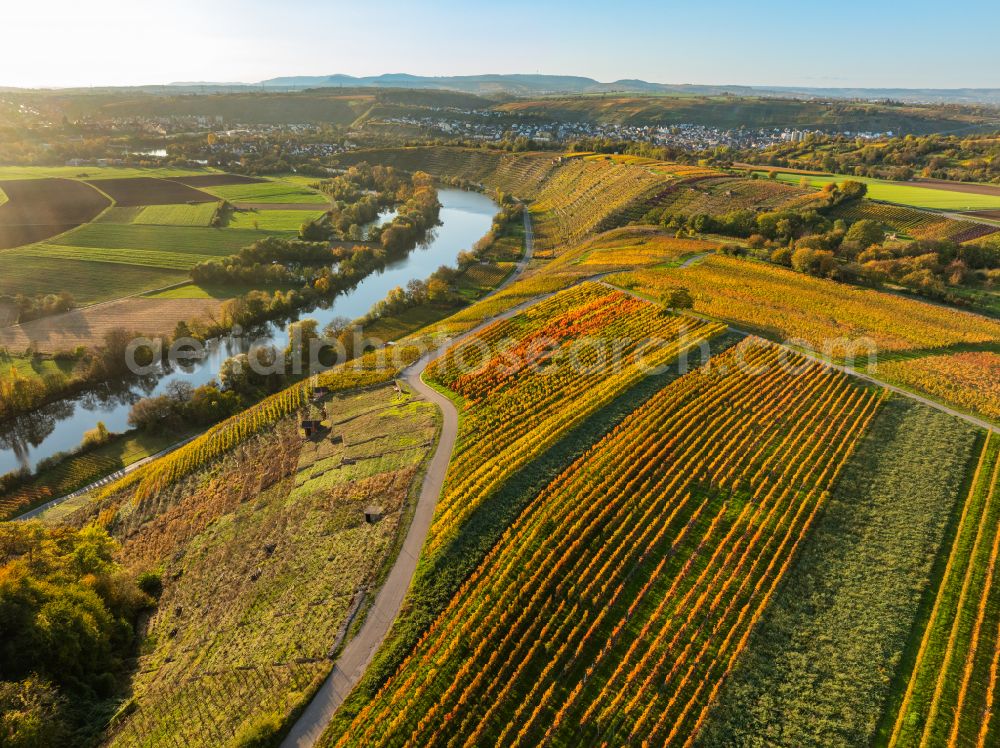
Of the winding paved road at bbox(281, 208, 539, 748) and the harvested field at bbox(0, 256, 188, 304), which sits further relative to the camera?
the harvested field at bbox(0, 256, 188, 304)

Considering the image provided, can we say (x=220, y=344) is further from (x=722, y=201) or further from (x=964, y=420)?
(x=722, y=201)

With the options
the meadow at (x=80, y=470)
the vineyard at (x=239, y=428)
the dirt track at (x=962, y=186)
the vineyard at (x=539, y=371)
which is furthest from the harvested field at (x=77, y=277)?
the dirt track at (x=962, y=186)

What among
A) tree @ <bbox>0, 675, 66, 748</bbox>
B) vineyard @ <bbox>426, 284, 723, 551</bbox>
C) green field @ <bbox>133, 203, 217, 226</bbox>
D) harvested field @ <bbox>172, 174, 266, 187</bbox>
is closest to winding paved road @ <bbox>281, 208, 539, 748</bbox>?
vineyard @ <bbox>426, 284, 723, 551</bbox>

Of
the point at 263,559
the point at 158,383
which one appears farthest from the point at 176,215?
the point at 263,559

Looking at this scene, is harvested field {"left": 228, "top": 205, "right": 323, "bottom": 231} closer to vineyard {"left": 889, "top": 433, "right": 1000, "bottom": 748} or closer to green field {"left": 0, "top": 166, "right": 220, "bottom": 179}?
green field {"left": 0, "top": 166, "right": 220, "bottom": 179}

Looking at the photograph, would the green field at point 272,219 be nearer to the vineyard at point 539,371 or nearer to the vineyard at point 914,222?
the vineyard at point 539,371

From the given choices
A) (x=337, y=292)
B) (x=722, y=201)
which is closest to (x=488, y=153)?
(x=722, y=201)
